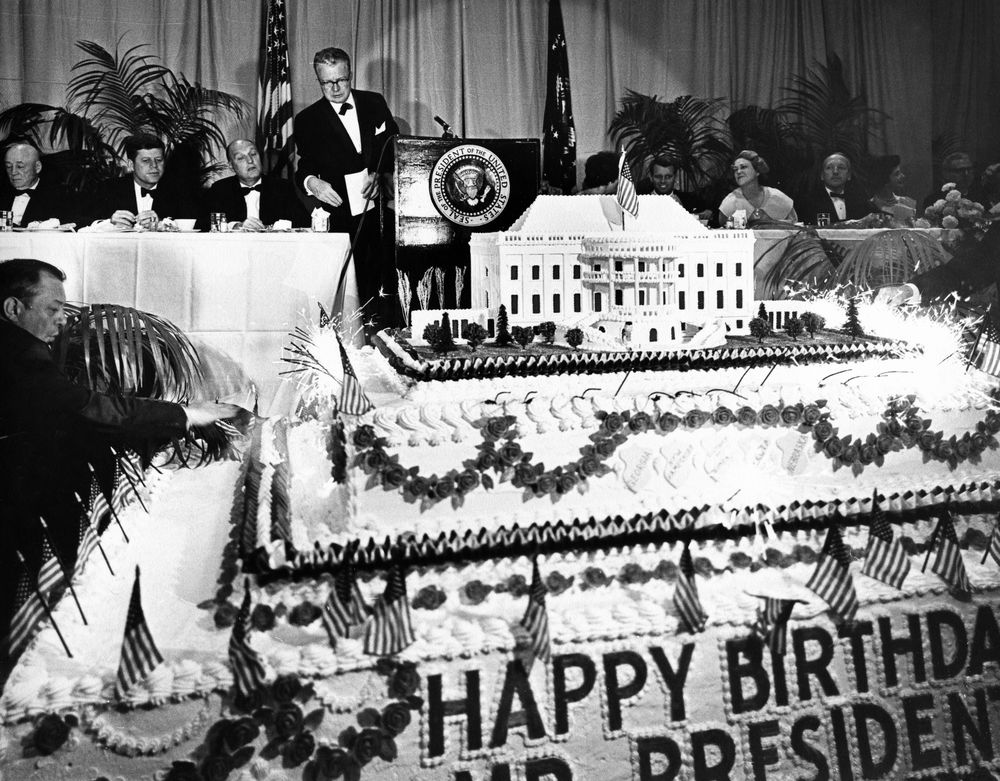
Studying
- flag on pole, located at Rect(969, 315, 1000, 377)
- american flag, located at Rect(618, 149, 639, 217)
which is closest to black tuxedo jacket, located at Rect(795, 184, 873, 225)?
american flag, located at Rect(618, 149, 639, 217)

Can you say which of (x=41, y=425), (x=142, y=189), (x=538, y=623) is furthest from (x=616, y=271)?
(x=142, y=189)

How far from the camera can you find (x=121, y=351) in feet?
26.0

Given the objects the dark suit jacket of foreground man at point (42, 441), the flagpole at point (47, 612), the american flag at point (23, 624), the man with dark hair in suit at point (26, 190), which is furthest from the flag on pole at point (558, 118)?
the american flag at point (23, 624)

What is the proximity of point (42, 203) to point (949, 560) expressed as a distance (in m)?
9.19

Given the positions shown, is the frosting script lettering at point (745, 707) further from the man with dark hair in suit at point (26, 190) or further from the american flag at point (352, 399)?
the man with dark hair in suit at point (26, 190)

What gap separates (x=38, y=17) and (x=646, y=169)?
7486mm

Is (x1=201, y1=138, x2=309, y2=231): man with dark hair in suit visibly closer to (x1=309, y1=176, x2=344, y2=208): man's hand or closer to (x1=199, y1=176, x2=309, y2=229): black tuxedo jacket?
(x1=199, y1=176, x2=309, y2=229): black tuxedo jacket

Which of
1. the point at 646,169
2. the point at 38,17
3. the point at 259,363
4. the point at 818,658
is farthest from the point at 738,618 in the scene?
the point at 38,17

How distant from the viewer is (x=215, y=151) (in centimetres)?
1146

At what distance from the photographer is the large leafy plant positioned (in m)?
10.3

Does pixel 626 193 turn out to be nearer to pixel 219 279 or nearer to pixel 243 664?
pixel 219 279

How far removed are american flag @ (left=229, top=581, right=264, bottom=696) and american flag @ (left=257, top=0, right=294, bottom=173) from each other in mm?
7985

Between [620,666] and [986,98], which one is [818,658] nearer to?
[620,666]

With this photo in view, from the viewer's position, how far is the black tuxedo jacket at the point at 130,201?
1014cm
